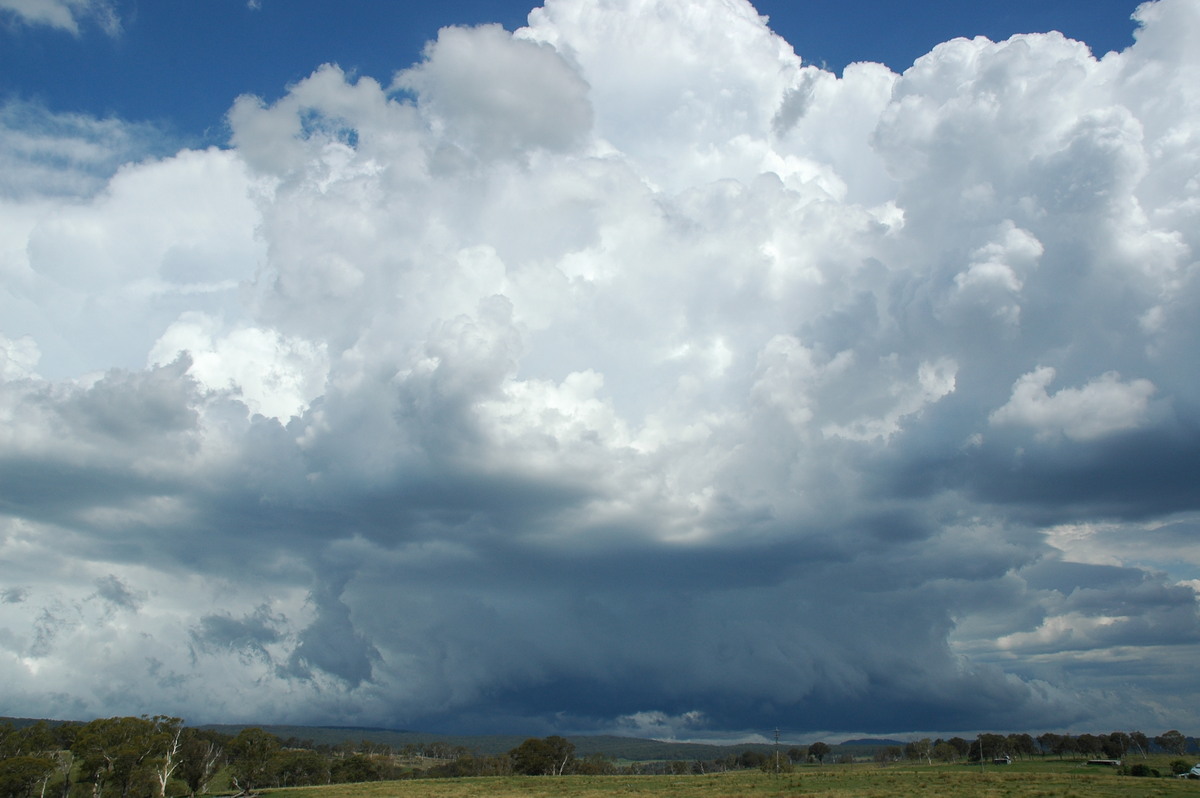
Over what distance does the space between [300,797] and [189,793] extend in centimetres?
4991

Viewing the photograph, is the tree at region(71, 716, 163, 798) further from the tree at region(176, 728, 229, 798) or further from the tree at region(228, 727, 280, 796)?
the tree at region(228, 727, 280, 796)

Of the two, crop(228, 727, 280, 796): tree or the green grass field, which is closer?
the green grass field

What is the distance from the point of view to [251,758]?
566 ft

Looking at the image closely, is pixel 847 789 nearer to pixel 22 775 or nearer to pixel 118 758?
pixel 118 758

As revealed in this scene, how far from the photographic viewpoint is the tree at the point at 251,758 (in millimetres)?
170750

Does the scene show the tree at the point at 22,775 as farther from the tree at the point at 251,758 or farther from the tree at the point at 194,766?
the tree at the point at 251,758

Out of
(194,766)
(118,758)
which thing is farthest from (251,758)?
(118,758)

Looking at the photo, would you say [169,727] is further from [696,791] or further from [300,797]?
[696,791]

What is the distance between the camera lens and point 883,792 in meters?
117

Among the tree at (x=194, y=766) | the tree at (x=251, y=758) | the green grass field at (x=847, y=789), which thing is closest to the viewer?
the green grass field at (x=847, y=789)

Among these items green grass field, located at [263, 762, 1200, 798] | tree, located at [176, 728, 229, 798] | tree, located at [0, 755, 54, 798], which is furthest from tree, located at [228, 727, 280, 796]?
tree, located at [0, 755, 54, 798]

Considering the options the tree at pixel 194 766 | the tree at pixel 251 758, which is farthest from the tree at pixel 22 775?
the tree at pixel 251 758

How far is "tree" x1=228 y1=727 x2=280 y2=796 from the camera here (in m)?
171

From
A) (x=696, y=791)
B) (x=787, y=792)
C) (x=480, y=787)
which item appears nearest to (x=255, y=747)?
(x=480, y=787)
